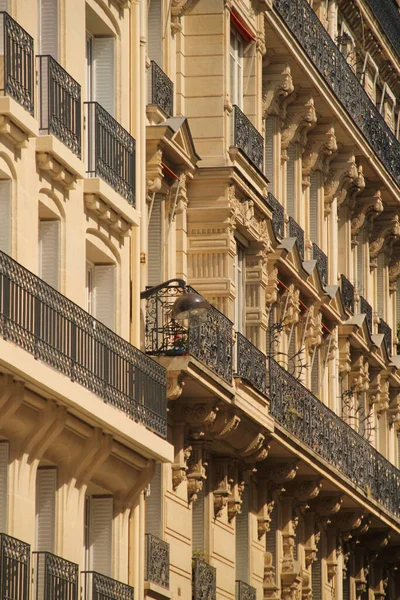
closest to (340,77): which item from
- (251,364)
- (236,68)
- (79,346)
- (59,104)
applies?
(236,68)

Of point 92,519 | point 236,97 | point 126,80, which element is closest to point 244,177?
point 236,97

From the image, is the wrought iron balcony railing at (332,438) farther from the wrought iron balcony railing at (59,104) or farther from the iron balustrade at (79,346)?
the wrought iron balcony railing at (59,104)

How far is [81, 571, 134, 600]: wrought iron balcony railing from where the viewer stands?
28562 millimetres

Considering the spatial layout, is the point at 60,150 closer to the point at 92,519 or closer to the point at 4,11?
the point at 4,11

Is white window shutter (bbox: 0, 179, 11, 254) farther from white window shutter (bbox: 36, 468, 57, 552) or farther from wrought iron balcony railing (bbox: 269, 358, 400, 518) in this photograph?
wrought iron balcony railing (bbox: 269, 358, 400, 518)

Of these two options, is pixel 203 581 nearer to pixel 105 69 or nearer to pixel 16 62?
pixel 105 69

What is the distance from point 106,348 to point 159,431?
209 centimetres

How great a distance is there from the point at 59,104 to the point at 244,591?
1177cm

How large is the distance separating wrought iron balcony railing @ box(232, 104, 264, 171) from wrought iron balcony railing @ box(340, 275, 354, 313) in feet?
28.5

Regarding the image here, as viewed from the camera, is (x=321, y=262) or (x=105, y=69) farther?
(x=321, y=262)

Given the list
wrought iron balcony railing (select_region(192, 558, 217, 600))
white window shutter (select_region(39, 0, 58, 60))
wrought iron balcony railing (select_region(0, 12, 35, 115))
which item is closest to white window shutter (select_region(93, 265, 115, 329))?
white window shutter (select_region(39, 0, 58, 60))

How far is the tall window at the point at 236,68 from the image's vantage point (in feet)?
121

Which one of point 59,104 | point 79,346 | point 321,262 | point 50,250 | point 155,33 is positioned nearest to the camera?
point 79,346

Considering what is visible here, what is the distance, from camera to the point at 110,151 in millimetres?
29781
